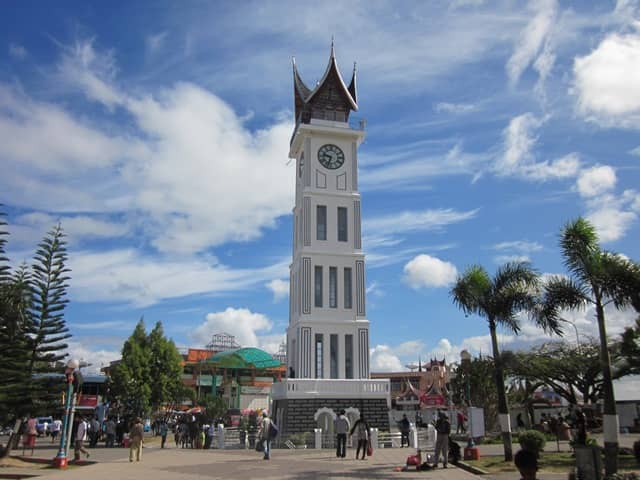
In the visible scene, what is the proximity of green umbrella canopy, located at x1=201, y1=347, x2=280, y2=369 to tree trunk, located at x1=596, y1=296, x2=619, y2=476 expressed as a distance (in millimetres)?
47795

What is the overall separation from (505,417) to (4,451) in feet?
58.6

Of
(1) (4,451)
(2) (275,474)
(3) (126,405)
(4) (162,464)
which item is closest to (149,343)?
(3) (126,405)

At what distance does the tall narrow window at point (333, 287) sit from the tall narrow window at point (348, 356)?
2155 millimetres

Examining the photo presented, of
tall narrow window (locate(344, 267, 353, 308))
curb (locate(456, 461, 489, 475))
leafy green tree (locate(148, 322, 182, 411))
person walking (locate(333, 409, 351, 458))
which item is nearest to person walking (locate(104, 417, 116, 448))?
leafy green tree (locate(148, 322, 182, 411))

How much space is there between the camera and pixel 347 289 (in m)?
36.1

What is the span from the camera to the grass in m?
15.6

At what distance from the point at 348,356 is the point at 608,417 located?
22.2 meters

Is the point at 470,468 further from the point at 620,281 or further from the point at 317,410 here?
the point at 317,410

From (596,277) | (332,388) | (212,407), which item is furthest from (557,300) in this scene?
(212,407)

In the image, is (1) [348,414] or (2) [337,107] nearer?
(1) [348,414]

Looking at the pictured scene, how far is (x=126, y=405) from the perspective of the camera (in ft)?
125

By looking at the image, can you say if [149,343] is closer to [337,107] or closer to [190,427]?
[190,427]

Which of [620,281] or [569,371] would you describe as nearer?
[620,281]

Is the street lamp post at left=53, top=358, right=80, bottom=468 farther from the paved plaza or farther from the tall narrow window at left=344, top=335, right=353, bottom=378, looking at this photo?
the tall narrow window at left=344, top=335, right=353, bottom=378
